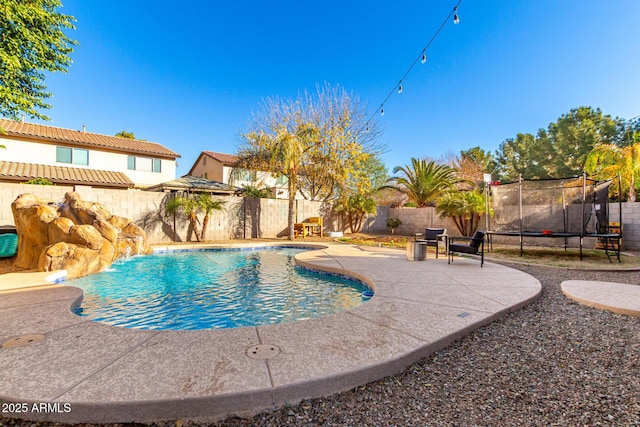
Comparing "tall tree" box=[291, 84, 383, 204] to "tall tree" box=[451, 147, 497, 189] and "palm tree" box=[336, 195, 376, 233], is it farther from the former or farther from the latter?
"tall tree" box=[451, 147, 497, 189]

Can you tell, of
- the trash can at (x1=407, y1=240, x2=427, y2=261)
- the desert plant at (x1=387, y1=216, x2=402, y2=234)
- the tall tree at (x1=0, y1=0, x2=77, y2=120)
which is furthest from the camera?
the desert plant at (x1=387, y1=216, x2=402, y2=234)

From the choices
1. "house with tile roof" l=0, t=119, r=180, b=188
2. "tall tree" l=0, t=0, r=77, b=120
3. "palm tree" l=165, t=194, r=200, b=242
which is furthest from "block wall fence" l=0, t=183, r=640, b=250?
"house with tile roof" l=0, t=119, r=180, b=188

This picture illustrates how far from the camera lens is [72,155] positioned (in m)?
16.8

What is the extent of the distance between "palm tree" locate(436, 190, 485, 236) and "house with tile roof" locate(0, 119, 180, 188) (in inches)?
695

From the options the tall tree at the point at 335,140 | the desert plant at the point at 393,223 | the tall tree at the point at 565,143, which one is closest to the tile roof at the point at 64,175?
the tall tree at the point at 335,140

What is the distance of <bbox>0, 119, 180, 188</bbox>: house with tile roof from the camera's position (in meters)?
14.8

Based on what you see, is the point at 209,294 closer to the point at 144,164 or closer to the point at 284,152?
the point at 284,152

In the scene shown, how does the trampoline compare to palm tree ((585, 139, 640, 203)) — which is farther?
palm tree ((585, 139, 640, 203))

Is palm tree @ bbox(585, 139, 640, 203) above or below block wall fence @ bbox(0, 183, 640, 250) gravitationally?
above

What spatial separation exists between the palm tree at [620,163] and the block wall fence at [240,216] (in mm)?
4796

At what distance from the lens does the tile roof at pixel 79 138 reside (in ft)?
51.0

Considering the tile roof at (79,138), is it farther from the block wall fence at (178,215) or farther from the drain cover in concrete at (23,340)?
the drain cover in concrete at (23,340)

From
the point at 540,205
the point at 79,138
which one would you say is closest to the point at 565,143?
the point at 540,205

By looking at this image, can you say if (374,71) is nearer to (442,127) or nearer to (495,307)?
(442,127)
